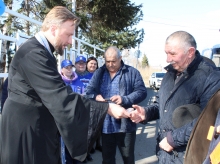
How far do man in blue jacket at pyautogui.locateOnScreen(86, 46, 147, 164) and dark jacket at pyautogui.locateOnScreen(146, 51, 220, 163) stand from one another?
3.11ft

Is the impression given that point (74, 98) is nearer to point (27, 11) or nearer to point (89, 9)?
point (27, 11)

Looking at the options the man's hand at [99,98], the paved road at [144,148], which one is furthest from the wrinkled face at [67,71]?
the paved road at [144,148]

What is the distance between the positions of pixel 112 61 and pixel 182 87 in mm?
1312

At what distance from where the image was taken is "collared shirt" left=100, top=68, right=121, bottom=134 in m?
3.12

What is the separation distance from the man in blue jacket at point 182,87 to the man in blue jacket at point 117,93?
0.92 m

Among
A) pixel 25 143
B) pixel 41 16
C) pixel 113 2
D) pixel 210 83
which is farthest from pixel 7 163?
pixel 113 2

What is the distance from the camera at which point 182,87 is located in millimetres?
2025

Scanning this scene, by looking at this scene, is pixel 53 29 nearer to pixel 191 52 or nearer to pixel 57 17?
pixel 57 17

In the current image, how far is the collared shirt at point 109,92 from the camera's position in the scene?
3.12 meters

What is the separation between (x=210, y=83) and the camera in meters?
1.90

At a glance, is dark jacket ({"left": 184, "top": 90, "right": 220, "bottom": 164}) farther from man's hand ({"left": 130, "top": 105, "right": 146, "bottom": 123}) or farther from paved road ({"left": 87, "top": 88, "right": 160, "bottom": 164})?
paved road ({"left": 87, "top": 88, "right": 160, "bottom": 164})

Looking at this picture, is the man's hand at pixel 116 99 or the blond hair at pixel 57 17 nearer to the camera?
the blond hair at pixel 57 17

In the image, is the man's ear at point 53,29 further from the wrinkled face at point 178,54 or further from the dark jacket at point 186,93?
the dark jacket at point 186,93

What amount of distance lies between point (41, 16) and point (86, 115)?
30.5 feet
